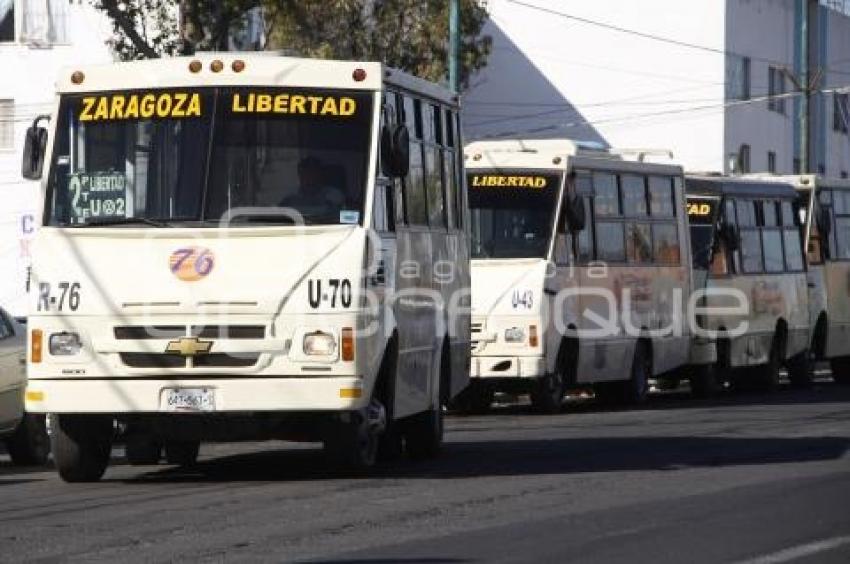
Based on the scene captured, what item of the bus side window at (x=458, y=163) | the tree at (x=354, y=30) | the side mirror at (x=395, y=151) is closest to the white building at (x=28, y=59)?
the tree at (x=354, y=30)

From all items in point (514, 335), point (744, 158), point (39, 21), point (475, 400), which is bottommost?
point (475, 400)

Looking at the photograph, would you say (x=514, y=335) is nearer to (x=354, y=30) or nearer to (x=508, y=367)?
(x=508, y=367)

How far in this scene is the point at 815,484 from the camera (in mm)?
16109

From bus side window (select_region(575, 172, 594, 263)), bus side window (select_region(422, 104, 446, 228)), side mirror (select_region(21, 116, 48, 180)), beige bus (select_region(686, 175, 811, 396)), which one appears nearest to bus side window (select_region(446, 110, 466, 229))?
bus side window (select_region(422, 104, 446, 228))

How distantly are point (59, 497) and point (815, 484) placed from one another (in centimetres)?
530

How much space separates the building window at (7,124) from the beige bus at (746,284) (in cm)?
2400

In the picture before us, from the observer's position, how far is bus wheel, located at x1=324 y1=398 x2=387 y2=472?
1591 centimetres

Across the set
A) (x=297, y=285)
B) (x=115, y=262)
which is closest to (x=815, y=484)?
(x=297, y=285)

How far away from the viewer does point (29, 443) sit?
63.8 ft

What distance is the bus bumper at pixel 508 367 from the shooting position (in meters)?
25.7

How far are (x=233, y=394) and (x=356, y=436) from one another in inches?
42.5

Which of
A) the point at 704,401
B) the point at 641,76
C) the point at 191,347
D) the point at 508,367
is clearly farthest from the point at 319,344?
the point at 641,76

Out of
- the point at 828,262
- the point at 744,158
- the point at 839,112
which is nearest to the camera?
the point at 828,262

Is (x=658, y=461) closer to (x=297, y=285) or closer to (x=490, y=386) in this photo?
(x=297, y=285)
